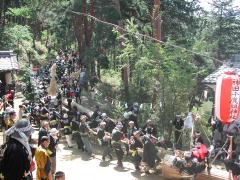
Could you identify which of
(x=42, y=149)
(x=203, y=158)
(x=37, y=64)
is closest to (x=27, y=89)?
(x=203, y=158)

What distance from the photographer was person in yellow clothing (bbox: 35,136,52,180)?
772cm

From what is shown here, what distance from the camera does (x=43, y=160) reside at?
25.4ft

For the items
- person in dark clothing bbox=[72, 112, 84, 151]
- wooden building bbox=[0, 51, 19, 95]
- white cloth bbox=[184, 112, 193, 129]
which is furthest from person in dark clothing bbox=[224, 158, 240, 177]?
wooden building bbox=[0, 51, 19, 95]

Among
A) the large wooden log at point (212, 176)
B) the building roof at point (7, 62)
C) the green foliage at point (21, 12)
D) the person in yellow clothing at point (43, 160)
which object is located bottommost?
the large wooden log at point (212, 176)

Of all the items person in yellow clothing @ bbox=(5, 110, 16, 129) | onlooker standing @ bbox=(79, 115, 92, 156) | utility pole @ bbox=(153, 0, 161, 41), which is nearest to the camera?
person in yellow clothing @ bbox=(5, 110, 16, 129)

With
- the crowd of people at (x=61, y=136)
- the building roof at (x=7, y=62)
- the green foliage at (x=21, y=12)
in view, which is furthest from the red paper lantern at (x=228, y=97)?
the green foliage at (x=21, y=12)

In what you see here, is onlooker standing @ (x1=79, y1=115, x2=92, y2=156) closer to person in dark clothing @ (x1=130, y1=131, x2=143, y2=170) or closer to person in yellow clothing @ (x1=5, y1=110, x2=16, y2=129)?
person in dark clothing @ (x1=130, y1=131, x2=143, y2=170)

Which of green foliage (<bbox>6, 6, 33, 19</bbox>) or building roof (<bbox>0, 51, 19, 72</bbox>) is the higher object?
green foliage (<bbox>6, 6, 33, 19</bbox>)

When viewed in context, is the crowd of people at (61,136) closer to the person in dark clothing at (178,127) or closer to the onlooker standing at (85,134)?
the onlooker standing at (85,134)

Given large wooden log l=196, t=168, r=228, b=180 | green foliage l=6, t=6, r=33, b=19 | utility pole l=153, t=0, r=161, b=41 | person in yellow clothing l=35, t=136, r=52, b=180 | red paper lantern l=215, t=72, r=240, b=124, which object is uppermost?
green foliage l=6, t=6, r=33, b=19

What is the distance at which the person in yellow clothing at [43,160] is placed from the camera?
25.3ft

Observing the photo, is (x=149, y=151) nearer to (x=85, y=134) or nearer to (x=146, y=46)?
(x=85, y=134)

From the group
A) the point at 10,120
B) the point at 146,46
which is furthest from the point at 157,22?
the point at 10,120

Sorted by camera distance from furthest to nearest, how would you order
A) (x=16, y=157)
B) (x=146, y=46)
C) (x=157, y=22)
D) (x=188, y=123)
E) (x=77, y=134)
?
1. (x=157, y=22)
2. (x=146, y=46)
3. (x=188, y=123)
4. (x=77, y=134)
5. (x=16, y=157)
